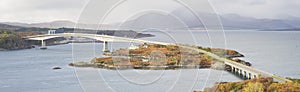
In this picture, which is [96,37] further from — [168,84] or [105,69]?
[168,84]

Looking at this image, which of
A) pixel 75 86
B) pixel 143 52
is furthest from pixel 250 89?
pixel 143 52

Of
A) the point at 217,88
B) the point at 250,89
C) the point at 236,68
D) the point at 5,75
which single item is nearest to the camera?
the point at 250,89

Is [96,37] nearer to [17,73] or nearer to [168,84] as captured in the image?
[17,73]

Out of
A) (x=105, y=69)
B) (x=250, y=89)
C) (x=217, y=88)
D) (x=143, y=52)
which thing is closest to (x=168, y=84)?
(x=217, y=88)

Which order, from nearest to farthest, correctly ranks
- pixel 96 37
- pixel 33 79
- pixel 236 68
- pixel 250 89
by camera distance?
pixel 250 89 < pixel 33 79 < pixel 236 68 < pixel 96 37

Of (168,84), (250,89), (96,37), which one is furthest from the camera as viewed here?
(96,37)

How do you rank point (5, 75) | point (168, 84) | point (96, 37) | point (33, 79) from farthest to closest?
point (96, 37) → point (5, 75) → point (33, 79) → point (168, 84)

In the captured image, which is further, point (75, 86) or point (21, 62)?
point (21, 62)

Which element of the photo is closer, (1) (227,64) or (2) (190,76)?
(2) (190,76)
